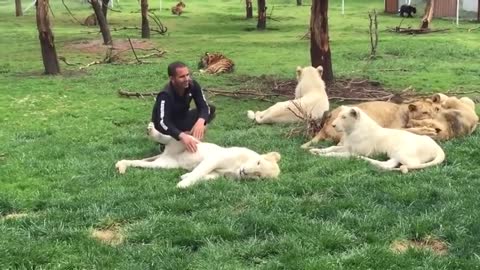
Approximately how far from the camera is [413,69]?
16.5 m

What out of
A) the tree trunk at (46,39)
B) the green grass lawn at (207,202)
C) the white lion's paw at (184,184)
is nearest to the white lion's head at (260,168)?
the green grass lawn at (207,202)

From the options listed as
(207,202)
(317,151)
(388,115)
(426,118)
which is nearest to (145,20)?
(388,115)

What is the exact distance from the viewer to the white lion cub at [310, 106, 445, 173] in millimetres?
7492

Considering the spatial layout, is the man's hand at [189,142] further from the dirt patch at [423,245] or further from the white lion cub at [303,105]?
the dirt patch at [423,245]

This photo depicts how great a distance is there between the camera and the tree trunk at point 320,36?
1378cm

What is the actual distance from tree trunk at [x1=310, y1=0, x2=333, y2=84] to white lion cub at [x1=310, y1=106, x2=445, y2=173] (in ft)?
18.6

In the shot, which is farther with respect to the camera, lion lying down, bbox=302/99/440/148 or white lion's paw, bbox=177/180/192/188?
lion lying down, bbox=302/99/440/148

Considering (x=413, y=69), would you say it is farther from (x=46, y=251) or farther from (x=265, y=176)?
(x=46, y=251)

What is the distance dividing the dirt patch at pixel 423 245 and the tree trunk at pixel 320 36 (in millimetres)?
8596

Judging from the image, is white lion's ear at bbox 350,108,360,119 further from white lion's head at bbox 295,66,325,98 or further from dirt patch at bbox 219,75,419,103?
dirt patch at bbox 219,75,419,103

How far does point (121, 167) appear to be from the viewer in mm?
7652

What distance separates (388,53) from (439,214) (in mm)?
14445

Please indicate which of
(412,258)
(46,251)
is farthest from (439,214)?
(46,251)

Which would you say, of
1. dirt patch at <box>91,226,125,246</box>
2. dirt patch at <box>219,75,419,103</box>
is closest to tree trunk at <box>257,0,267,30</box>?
dirt patch at <box>219,75,419,103</box>
